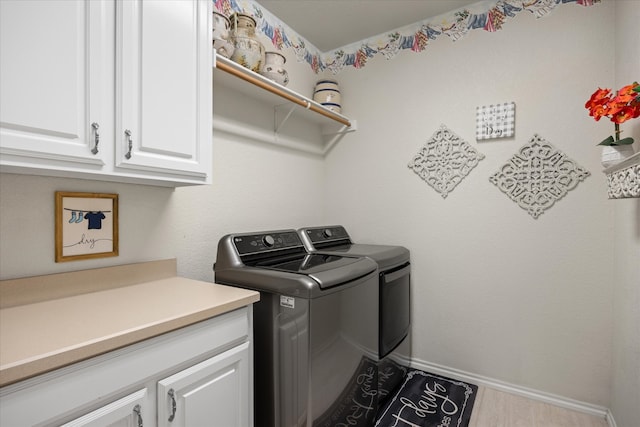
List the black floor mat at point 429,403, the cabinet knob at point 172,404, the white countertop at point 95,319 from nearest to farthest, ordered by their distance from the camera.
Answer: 1. the white countertop at point 95,319
2. the cabinet knob at point 172,404
3. the black floor mat at point 429,403

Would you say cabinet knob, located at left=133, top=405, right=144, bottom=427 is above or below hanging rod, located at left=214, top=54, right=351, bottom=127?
below

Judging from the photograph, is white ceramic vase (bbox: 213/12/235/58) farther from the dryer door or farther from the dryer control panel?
the dryer door

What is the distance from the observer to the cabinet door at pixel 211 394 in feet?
3.34

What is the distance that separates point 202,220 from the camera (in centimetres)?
182

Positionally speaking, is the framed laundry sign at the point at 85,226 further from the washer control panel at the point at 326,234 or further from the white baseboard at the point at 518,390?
the white baseboard at the point at 518,390

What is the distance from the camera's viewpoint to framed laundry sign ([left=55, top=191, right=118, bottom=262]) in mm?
1269

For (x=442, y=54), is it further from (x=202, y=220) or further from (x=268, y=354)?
(x=268, y=354)

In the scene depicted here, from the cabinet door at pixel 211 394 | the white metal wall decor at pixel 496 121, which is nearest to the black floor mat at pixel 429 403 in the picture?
the cabinet door at pixel 211 394

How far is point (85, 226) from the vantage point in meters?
1.33

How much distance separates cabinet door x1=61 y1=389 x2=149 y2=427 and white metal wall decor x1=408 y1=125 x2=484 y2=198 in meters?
2.03

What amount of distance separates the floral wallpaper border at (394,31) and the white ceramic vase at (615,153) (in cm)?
97

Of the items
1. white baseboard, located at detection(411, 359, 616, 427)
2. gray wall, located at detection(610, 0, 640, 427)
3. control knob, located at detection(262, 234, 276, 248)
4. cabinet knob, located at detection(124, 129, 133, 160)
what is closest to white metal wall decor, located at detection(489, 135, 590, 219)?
gray wall, located at detection(610, 0, 640, 427)

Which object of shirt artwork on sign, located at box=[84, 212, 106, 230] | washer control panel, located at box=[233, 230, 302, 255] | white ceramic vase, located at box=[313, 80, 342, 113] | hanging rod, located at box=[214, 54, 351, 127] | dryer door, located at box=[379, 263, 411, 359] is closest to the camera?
shirt artwork on sign, located at box=[84, 212, 106, 230]

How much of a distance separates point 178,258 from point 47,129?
2.93 ft
